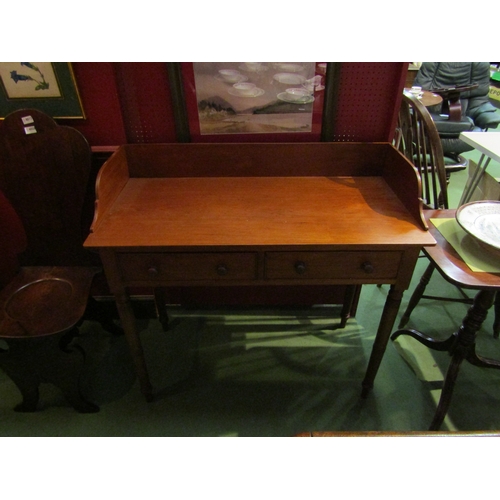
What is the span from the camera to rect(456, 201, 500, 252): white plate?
43.0 inches

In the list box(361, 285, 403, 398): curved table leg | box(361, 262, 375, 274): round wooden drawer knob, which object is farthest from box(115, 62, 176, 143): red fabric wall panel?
box(361, 285, 403, 398): curved table leg

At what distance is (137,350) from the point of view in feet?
4.57

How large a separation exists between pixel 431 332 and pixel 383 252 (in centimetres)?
104

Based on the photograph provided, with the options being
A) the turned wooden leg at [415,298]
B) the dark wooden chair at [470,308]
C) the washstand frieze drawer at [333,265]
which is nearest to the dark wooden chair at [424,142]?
→ the turned wooden leg at [415,298]

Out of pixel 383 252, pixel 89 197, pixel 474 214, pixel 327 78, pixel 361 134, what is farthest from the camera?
pixel 89 197

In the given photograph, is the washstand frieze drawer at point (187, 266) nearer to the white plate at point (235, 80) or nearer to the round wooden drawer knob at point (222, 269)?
the round wooden drawer knob at point (222, 269)

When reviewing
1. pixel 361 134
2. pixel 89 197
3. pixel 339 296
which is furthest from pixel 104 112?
pixel 339 296

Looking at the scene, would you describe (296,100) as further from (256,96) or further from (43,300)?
(43,300)

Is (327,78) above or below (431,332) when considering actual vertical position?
above

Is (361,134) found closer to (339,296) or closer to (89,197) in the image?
(339,296)

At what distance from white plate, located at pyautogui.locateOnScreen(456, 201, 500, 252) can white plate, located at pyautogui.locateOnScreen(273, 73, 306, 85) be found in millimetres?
787

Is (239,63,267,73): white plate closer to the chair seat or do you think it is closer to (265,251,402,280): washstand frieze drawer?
(265,251,402,280): washstand frieze drawer

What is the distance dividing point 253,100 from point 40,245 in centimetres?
121

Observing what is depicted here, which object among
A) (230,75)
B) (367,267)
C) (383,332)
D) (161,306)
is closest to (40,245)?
(161,306)
